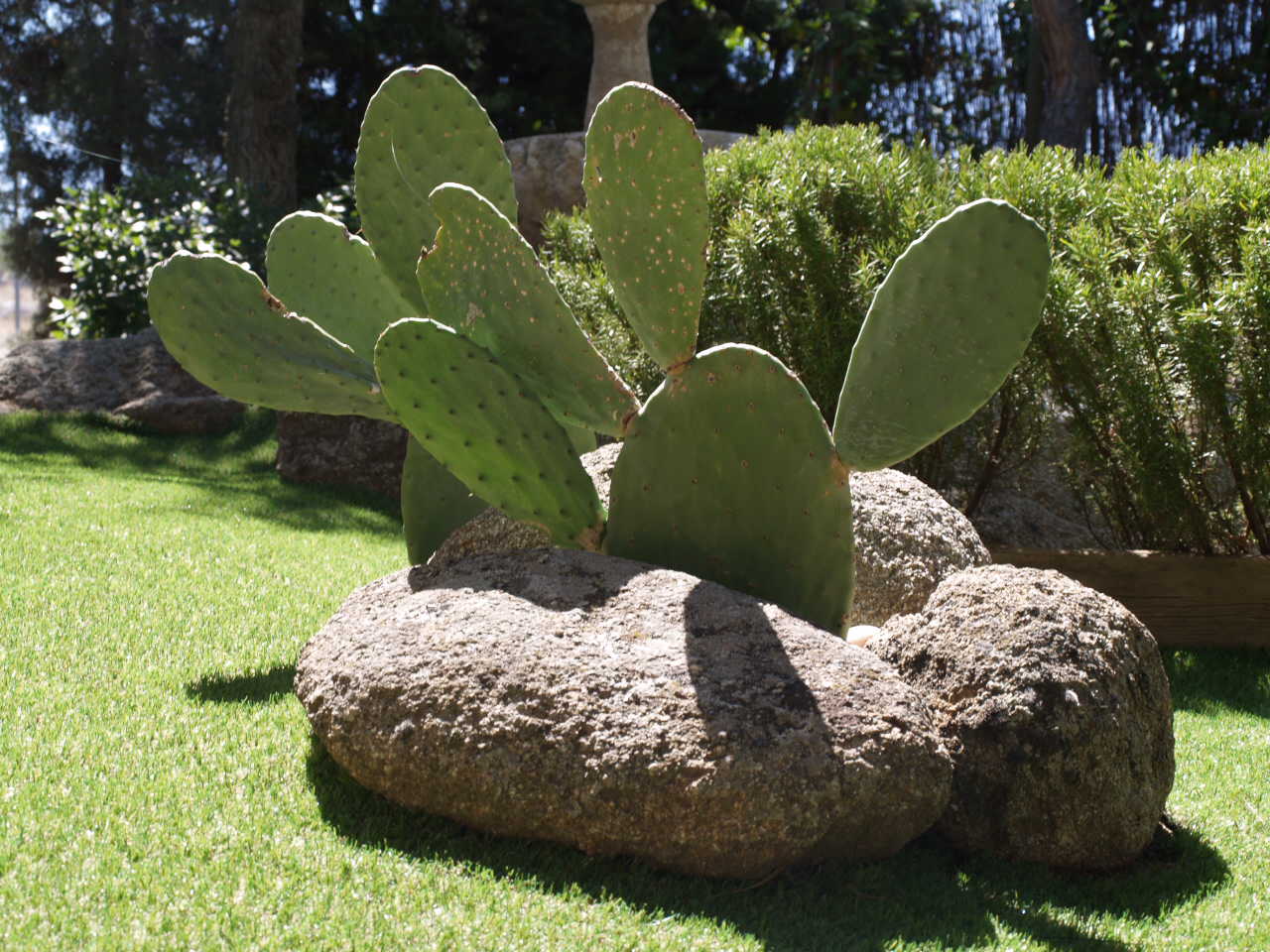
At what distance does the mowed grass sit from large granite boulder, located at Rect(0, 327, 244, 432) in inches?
170

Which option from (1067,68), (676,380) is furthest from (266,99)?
(676,380)

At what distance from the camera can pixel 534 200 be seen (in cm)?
941

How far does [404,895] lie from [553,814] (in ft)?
Result: 1.06

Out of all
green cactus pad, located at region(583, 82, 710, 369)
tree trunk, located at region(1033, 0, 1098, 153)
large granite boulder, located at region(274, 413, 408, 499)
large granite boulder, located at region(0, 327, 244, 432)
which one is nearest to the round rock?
green cactus pad, located at region(583, 82, 710, 369)

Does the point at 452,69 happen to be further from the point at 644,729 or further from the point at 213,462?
the point at 644,729

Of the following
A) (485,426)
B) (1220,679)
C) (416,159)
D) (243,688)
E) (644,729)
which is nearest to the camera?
(644,729)

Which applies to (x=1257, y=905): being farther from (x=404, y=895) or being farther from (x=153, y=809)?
(x=153, y=809)

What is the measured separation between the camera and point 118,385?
8.31 m

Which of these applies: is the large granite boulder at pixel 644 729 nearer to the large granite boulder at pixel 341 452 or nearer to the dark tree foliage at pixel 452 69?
the large granite boulder at pixel 341 452

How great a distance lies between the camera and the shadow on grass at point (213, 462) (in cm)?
621

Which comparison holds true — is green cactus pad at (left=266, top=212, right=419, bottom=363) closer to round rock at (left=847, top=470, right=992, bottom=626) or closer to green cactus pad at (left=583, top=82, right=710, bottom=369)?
green cactus pad at (left=583, top=82, right=710, bottom=369)

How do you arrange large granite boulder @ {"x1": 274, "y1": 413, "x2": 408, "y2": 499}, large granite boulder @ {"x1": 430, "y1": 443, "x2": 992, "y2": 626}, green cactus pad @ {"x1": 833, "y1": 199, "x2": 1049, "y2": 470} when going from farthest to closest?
1. large granite boulder @ {"x1": 274, "y1": 413, "x2": 408, "y2": 499}
2. large granite boulder @ {"x1": 430, "y1": 443, "x2": 992, "y2": 626}
3. green cactus pad @ {"x1": 833, "y1": 199, "x2": 1049, "y2": 470}

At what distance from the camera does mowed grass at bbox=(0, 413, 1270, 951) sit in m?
2.09

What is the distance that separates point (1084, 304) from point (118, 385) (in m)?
6.35
